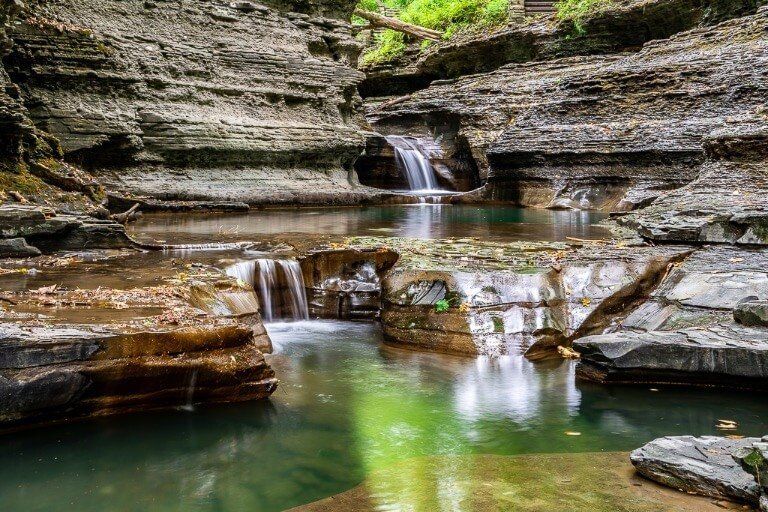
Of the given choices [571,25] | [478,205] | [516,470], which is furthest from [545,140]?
[516,470]

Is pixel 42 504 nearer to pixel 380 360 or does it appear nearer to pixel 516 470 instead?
pixel 516 470

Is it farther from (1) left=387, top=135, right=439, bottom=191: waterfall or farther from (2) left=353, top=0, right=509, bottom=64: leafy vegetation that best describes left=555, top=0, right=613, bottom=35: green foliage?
(1) left=387, top=135, right=439, bottom=191: waterfall

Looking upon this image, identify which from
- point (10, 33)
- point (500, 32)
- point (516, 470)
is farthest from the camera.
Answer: point (500, 32)

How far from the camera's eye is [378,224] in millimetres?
13172

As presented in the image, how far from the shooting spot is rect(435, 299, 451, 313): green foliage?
7102 millimetres

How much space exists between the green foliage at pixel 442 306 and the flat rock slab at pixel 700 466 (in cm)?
309

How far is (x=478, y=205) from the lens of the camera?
2002 centimetres

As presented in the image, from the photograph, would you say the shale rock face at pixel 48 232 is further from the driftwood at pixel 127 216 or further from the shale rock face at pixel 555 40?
the shale rock face at pixel 555 40

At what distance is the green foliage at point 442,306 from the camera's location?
23.3 feet

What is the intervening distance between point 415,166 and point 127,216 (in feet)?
38.9

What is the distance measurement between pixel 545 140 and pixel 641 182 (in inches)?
121

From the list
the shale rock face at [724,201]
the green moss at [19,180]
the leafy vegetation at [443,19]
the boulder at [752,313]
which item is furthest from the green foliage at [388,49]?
the boulder at [752,313]

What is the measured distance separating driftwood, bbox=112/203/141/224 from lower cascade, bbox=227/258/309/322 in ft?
14.8

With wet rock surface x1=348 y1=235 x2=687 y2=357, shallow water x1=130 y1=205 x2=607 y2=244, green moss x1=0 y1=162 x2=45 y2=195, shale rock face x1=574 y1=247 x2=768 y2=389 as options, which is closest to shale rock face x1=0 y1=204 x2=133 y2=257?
shallow water x1=130 y1=205 x2=607 y2=244
